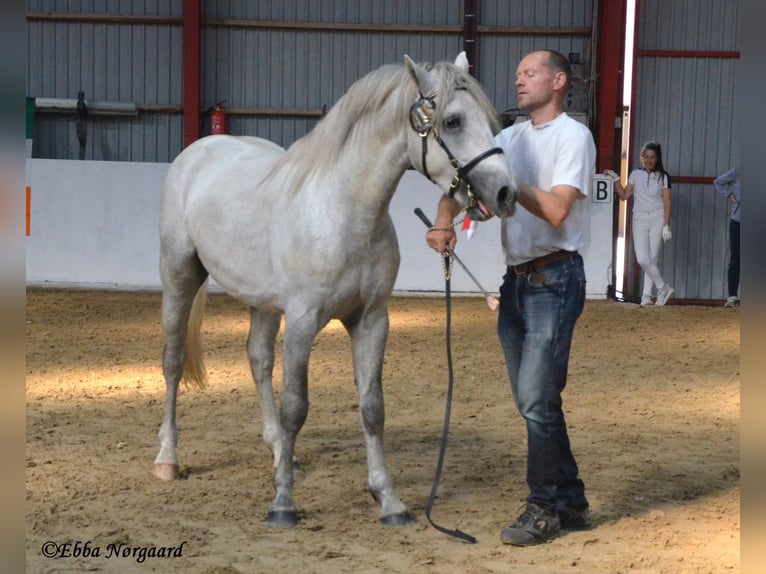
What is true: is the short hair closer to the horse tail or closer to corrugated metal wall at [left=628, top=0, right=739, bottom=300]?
the horse tail

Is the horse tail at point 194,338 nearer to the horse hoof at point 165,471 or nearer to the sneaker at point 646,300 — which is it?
the horse hoof at point 165,471

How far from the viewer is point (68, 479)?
4430 millimetres

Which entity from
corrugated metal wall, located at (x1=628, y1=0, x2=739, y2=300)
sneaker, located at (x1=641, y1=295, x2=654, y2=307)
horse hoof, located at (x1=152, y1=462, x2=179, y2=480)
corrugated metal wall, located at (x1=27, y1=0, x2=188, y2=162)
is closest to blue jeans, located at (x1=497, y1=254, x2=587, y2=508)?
horse hoof, located at (x1=152, y1=462, x2=179, y2=480)

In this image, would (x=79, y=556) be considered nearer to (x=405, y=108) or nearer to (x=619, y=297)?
(x=405, y=108)

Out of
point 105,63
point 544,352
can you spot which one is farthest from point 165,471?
point 105,63

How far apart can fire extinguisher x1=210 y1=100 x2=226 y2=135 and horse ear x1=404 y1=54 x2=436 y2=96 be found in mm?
10235

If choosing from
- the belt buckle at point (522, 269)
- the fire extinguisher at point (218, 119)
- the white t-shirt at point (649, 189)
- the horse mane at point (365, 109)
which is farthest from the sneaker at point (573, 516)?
the fire extinguisher at point (218, 119)

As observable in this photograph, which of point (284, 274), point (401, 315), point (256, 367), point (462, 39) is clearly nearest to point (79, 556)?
point (284, 274)

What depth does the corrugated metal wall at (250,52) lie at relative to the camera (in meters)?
13.8

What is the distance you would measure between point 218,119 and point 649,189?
592 cm

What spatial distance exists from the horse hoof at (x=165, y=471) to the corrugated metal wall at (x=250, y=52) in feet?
31.6

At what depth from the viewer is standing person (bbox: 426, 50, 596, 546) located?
→ 3.58 meters

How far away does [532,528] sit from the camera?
144 inches

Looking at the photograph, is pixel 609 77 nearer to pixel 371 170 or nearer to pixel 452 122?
pixel 371 170
